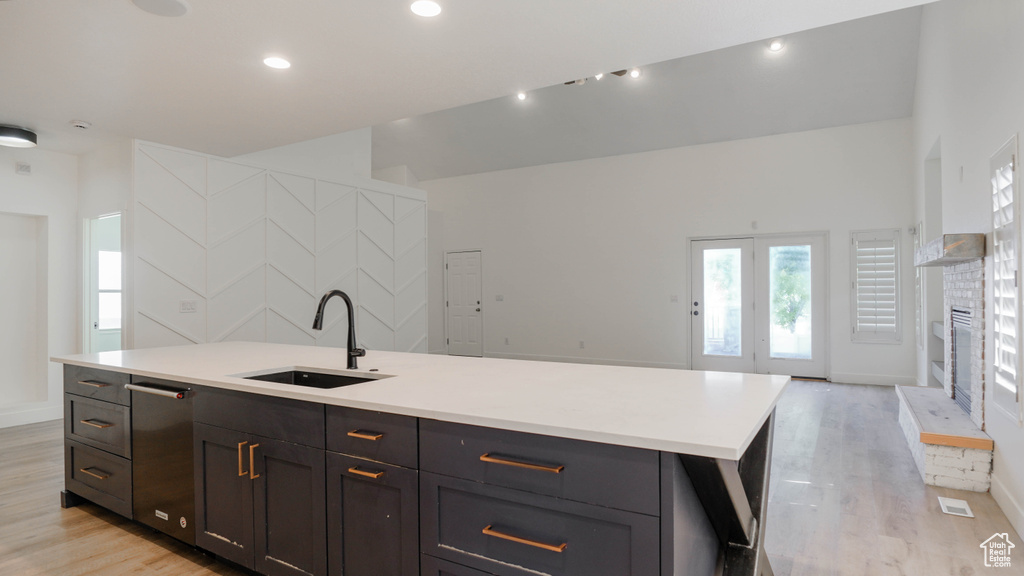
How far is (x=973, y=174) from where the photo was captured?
349 cm

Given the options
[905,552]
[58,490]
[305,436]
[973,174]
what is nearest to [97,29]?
[305,436]

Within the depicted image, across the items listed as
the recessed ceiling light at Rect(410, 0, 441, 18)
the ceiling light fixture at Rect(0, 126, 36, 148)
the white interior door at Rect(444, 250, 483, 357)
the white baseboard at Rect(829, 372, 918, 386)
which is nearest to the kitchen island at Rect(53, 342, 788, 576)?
the recessed ceiling light at Rect(410, 0, 441, 18)

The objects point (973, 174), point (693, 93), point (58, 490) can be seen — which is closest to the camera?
point (58, 490)

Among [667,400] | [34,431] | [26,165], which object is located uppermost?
[26,165]

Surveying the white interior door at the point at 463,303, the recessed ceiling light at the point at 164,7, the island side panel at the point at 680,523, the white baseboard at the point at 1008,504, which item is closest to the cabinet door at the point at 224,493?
the island side panel at the point at 680,523

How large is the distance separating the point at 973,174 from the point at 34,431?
7.41m

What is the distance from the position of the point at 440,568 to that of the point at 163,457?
1.58m

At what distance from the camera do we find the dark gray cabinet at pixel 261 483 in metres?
1.86

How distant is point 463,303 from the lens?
9586 mm

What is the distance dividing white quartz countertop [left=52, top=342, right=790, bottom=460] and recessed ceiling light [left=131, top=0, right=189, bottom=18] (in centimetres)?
153

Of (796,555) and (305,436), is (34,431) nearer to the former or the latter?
(305,436)

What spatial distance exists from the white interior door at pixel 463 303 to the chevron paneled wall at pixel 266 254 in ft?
6.44

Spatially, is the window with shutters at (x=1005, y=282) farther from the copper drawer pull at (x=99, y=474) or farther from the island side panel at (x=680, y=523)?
the copper drawer pull at (x=99, y=474)

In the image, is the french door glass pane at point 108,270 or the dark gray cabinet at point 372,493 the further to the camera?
the french door glass pane at point 108,270
